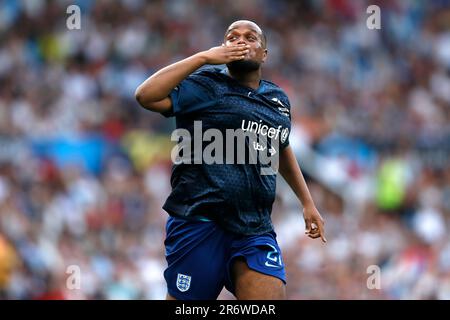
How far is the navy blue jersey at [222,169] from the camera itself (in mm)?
6562

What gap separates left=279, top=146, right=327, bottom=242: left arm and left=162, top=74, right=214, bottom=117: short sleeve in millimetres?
795

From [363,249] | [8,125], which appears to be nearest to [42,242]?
[8,125]

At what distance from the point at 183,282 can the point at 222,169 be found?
751 millimetres

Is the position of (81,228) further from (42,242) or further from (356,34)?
(356,34)

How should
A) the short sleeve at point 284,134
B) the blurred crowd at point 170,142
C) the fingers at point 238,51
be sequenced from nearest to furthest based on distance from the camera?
the fingers at point 238,51 → the short sleeve at point 284,134 → the blurred crowd at point 170,142

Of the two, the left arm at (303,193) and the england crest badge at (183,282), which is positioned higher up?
the left arm at (303,193)

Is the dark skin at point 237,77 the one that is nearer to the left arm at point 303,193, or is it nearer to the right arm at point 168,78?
the right arm at point 168,78

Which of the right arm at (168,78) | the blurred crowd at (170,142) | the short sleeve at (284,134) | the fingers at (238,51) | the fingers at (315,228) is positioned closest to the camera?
the right arm at (168,78)

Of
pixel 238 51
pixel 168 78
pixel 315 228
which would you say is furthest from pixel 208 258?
pixel 238 51

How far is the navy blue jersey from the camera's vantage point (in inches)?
258

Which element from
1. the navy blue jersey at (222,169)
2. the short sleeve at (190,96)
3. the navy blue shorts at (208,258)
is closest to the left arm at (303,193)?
the navy blue jersey at (222,169)

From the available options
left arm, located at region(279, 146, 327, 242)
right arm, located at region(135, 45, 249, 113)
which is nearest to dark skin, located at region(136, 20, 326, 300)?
right arm, located at region(135, 45, 249, 113)

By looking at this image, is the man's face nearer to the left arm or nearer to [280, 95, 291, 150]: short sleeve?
[280, 95, 291, 150]: short sleeve

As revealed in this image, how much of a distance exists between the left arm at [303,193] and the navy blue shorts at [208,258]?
0.53 m
